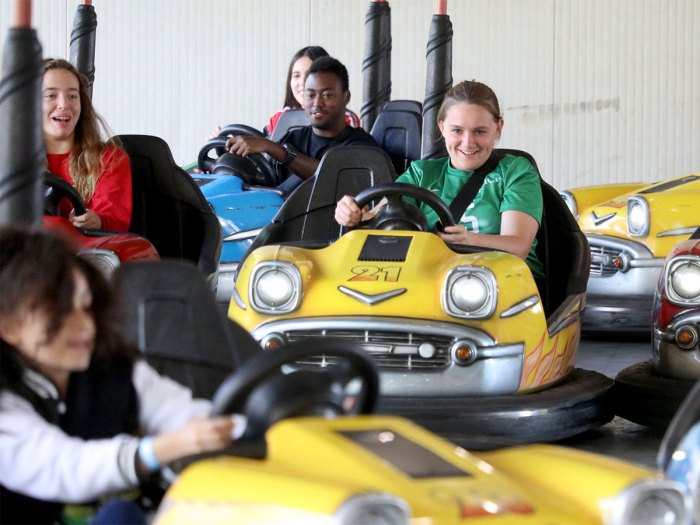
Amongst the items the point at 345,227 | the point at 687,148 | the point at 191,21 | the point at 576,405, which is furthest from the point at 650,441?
the point at 191,21

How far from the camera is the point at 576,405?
10.3 feet

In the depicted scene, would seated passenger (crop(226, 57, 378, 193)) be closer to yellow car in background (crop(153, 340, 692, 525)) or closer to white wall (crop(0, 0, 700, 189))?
yellow car in background (crop(153, 340, 692, 525))

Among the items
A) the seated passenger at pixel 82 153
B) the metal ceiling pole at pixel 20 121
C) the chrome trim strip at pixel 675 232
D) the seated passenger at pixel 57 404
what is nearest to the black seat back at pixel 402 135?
the chrome trim strip at pixel 675 232

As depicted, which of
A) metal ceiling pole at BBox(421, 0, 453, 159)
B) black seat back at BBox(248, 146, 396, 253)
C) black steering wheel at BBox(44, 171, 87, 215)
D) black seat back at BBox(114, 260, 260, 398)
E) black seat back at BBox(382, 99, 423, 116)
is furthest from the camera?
black seat back at BBox(382, 99, 423, 116)

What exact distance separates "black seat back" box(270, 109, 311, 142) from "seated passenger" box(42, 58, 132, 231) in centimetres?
183

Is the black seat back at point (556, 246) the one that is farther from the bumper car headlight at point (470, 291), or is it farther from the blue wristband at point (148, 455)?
the blue wristband at point (148, 455)

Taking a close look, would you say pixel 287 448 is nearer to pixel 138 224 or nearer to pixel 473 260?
pixel 473 260

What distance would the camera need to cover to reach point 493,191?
3344 millimetres

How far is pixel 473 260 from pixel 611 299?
1.66 meters

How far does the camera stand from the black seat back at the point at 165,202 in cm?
386

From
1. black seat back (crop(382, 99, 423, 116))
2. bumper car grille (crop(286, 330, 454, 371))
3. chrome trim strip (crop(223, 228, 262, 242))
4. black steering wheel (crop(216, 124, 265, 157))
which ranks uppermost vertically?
black seat back (crop(382, 99, 423, 116))

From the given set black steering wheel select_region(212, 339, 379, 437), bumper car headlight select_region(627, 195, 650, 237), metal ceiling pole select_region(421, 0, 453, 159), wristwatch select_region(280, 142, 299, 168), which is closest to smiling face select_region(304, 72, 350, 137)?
wristwatch select_region(280, 142, 299, 168)

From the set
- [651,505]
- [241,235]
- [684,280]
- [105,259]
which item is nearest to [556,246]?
[684,280]

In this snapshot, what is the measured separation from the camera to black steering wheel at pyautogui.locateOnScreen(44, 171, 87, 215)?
3.40 meters
